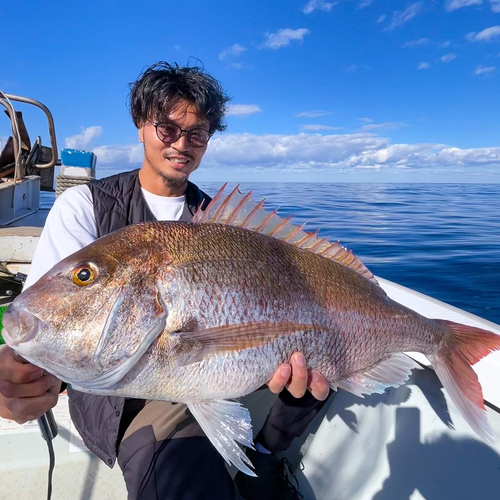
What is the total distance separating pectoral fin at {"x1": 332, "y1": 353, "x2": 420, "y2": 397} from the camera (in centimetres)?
172

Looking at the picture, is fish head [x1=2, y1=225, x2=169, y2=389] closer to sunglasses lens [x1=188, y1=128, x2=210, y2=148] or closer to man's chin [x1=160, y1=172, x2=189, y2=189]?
man's chin [x1=160, y1=172, x2=189, y2=189]

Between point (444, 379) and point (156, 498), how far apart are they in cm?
150

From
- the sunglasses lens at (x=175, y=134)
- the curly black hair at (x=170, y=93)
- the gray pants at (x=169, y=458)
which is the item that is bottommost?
the gray pants at (x=169, y=458)

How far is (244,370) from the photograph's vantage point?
1444 mm

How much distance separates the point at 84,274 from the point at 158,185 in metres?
1.46

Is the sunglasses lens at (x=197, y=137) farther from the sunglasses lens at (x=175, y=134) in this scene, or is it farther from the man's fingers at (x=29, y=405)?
the man's fingers at (x=29, y=405)

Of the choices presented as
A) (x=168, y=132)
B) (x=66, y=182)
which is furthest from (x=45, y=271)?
(x=66, y=182)

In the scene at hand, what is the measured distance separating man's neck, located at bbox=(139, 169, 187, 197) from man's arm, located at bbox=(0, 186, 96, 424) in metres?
0.40

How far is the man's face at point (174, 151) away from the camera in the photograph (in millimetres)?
2590

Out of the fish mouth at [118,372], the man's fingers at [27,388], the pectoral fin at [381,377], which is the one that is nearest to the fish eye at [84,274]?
the fish mouth at [118,372]

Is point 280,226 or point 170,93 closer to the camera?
point 280,226

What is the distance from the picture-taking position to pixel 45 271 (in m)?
2.09

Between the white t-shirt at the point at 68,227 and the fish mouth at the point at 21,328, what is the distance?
920mm

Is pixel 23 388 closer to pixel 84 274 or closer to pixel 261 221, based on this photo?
pixel 84 274
